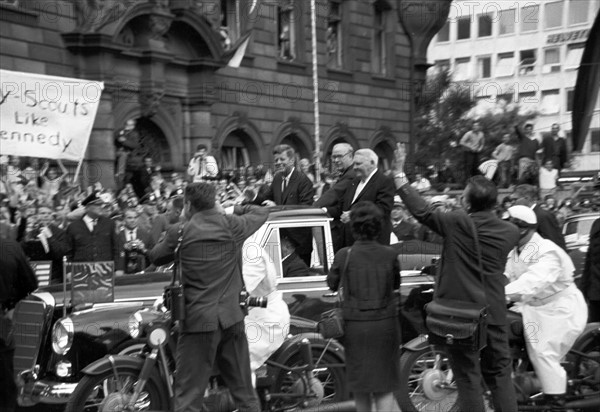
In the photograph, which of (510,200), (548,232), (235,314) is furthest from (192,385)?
(510,200)

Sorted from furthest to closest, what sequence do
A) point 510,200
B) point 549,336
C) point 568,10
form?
point 568,10 < point 510,200 < point 549,336

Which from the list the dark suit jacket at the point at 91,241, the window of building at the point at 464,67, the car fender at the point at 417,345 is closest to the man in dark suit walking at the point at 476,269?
the car fender at the point at 417,345

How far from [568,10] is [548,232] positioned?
54251 mm

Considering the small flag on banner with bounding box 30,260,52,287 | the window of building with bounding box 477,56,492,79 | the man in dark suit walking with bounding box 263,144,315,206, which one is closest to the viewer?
the man in dark suit walking with bounding box 263,144,315,206

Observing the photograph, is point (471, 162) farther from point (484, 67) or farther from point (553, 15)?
point (484, 67)

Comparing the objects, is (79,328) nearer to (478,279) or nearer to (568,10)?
(478,279)

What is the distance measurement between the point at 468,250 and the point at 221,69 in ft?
60.3

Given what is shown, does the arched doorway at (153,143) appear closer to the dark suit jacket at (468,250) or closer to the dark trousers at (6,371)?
the dark trousers at (6,371)

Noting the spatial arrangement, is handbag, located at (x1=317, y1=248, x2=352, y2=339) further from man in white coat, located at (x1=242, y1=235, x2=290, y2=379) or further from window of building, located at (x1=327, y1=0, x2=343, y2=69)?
window of building, located at (x1=327, y1=0, x2=343, y2=69)

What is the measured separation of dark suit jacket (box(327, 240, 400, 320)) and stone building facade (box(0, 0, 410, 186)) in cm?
1324

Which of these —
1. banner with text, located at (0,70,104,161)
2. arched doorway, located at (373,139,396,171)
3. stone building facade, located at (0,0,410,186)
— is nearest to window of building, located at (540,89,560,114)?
stone building facade, located at (0,0,410,186)

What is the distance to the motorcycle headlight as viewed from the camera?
746cm

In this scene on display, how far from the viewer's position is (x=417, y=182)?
716 inches

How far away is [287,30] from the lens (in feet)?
90.7
